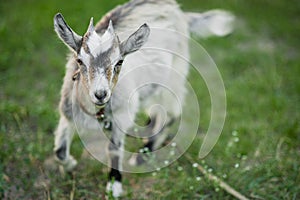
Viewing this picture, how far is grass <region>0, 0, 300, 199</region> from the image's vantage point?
3.80 metres

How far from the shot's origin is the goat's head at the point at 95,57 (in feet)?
9.77

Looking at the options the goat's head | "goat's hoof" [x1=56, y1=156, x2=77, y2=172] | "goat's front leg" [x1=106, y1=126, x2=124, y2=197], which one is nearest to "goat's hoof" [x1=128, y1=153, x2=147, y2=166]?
"goat's front leg" [x1=106, y1=126, x2=124, y2=197]

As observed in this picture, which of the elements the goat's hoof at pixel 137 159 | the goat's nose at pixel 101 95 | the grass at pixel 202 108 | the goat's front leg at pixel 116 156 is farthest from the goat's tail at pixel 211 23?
the goat's nose at pixel 101 95

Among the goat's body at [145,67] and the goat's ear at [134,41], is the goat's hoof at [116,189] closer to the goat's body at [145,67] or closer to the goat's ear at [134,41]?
the goat's body at [145,67]

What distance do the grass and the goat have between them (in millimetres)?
363

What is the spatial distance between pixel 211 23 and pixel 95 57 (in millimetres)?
2180

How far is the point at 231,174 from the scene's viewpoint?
397 cm

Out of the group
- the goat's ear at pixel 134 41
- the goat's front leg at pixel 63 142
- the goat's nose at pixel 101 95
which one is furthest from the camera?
the goat's front leg at pixel 63 142

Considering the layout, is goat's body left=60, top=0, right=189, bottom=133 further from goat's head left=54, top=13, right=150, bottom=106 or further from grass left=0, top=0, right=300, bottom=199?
grass left=0, top=0, right=300, bottom=199

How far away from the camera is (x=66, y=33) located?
3.03 m

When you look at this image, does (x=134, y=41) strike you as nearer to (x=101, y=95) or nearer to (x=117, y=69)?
(x=117, y=69)

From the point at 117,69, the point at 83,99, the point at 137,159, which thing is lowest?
the point at 137,159

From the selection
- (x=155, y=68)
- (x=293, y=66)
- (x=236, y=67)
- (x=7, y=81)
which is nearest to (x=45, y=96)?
(x=7, y=81)

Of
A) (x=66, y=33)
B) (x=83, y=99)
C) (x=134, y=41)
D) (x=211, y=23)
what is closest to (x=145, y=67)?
(x=83, y=99)
